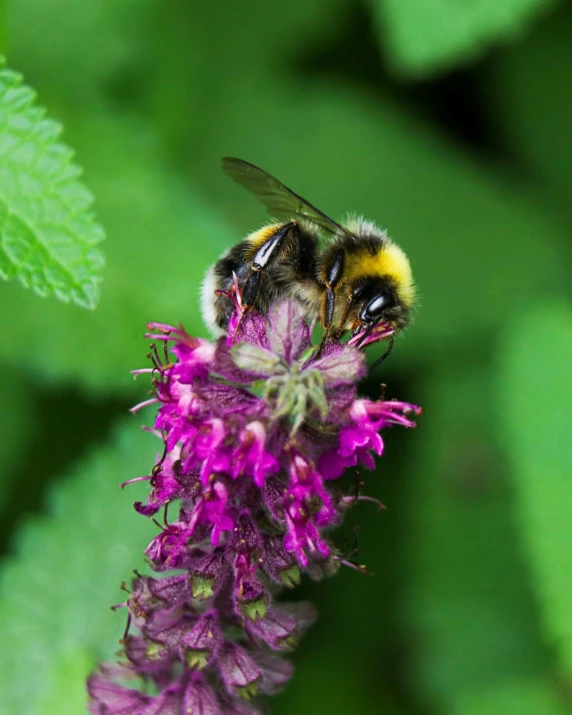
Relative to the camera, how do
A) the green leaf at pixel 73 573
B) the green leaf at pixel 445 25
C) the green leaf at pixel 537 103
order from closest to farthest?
the green leaf at pixel 73 573 → the green leaf at pixel 445 25 → the green leaf at pixel 537 103

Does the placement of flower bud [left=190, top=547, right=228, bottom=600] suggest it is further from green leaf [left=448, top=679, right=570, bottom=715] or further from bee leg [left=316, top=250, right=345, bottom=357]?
green leaf [left=448, top=679, right=570, bottom=715]

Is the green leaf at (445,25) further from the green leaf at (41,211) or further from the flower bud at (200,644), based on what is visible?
the flower bud at (200,644)

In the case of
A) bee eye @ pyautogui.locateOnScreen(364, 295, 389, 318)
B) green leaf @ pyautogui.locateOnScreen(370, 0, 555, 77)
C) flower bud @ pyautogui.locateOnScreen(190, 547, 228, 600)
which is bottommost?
flower bud @ pyautogui.locateOnScreen(190, 547, 228, 600)

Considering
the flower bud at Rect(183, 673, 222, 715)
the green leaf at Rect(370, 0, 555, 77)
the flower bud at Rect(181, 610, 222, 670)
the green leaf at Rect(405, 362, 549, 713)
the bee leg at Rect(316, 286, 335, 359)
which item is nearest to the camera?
the flower bud at Rect(181, 610, 222, 670)

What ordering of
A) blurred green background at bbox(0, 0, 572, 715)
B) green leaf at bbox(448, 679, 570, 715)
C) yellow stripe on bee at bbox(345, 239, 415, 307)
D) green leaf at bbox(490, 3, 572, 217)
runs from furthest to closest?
green leaf at bbox(490, 3, 572, 217), green leaf at bbox(448, 679, 570, 715), blurred green background at bbox(0, 0, 572, 715), yellow stripe on bee at bbox(345, 239, 415, 307)

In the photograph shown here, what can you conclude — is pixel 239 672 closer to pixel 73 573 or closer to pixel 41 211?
pixel 73 573

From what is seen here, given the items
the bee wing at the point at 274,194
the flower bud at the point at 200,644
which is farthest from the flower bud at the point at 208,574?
the bee wing at the point at 274,194

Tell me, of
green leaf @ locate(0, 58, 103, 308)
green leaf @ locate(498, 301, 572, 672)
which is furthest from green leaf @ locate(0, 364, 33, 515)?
green leaf @ locate(498, 301, 572, 672)

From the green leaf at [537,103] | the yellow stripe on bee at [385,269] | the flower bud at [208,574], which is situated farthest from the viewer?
the green leaf at [537,103]
